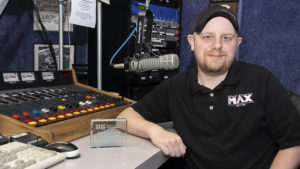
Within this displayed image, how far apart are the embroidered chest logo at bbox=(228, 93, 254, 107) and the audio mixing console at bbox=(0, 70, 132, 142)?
39cm

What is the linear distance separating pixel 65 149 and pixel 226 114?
538mm

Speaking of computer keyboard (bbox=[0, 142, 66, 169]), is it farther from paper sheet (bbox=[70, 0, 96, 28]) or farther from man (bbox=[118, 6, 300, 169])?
paper sheet (bbox=[70, 0, 96, 28])

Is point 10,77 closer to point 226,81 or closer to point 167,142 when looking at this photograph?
point 167,142

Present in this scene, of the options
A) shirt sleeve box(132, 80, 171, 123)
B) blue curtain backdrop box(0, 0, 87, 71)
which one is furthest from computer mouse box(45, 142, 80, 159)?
blue curtain backdrop box(0, 0, 87, 71)

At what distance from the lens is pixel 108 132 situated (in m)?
0.77

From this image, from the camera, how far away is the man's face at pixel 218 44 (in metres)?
0.90

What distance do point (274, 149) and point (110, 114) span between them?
0.60m

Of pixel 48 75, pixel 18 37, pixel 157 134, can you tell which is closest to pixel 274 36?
pixel 157 134

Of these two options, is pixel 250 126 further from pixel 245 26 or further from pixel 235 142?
pixel 245 26

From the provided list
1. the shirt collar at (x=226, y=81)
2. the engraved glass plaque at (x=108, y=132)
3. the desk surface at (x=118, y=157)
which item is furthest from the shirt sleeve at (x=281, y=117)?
the engraved glass plaque at (x=108, y=132)

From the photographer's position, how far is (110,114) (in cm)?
91

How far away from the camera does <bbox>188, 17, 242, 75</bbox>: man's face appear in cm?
90

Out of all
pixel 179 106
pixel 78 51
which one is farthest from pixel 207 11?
pixel 78 51

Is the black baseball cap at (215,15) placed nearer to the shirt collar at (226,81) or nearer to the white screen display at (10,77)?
the shirt collar at (226,81)
